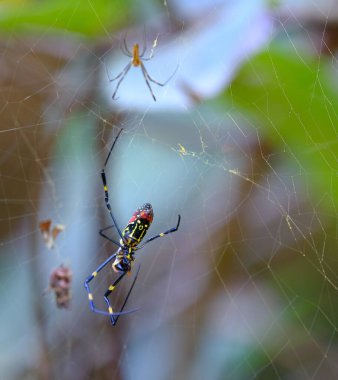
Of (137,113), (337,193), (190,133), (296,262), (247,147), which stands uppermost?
(137,113)

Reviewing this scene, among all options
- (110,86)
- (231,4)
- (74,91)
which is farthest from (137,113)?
(231,4)

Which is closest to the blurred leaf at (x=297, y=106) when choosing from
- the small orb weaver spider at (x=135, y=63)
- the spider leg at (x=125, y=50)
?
the small orb weaver spider at (x=135, y=63)

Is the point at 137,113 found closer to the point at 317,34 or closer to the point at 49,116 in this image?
the point at 49,116

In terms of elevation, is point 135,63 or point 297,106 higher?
point 135,63

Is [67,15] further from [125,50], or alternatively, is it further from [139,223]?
[139,223]

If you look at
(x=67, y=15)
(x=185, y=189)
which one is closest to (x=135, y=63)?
(x=67, y=15)

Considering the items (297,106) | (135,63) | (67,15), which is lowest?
(297,106)

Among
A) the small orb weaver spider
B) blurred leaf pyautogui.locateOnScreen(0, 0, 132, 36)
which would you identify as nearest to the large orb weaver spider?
the small orb weaver spider
